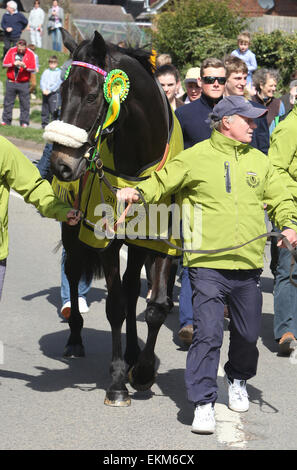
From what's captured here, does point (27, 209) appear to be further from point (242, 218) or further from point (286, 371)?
point (242, 218)

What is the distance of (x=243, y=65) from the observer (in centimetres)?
865

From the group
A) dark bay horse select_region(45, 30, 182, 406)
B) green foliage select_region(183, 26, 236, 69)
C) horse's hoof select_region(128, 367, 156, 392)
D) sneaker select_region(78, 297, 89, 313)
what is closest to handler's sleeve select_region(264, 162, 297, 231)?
dark bay horse select_region(45, 30, 182, 406)

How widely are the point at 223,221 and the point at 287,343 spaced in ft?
6.95

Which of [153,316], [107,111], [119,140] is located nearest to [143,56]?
[119,140]

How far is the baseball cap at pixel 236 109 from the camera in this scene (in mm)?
5785

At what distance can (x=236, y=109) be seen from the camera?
580 centimetres

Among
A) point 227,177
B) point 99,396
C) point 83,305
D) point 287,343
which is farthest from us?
point 83,305

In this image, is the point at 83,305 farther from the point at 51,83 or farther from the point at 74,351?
the point at 51,83

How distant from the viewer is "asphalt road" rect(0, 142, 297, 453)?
545 cm

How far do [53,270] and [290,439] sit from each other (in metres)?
5.36

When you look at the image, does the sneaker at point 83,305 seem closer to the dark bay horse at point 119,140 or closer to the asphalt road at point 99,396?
the asphalt road at point 99,396

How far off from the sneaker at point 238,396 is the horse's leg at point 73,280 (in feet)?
5.36

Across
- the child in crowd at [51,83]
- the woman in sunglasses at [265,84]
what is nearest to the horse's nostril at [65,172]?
the woman in sunglasses at [265,84]
